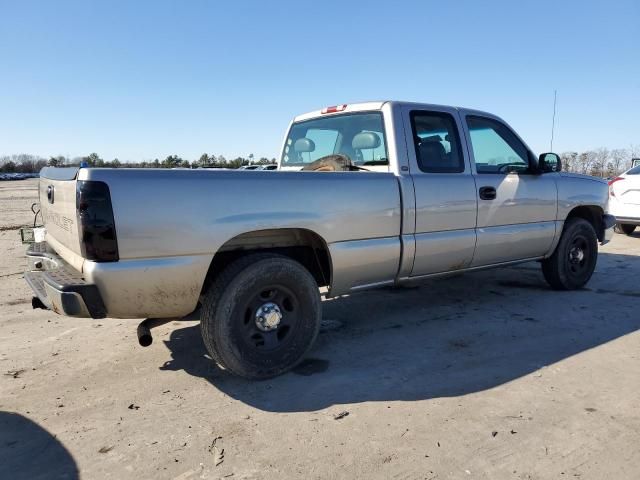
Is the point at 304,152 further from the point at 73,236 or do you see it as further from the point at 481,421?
the point at 481,421

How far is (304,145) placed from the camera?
511 cm

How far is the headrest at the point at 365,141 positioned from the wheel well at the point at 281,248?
3.79 ft

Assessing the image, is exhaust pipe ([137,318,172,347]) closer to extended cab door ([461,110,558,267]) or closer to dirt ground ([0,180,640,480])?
dirt ground ([0,180,640,480])

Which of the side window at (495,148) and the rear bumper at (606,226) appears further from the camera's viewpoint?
the rear bumper at (606,226)

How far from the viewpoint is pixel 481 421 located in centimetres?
274

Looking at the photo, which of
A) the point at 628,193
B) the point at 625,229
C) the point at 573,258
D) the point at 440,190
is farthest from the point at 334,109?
the point at 625,229

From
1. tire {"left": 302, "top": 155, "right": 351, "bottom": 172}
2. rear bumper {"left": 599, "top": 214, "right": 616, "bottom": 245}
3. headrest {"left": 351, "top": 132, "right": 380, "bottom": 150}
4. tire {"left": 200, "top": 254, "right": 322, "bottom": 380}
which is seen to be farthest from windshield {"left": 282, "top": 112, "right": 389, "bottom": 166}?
rear bumper {"left": 599, "top": 214, "right": 616, "bottom": 245}

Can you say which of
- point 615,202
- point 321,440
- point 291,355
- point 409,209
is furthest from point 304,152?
point 615,202

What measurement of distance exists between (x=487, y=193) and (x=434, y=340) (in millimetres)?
1515

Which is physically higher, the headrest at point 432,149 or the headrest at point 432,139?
the headrest at point 432,139

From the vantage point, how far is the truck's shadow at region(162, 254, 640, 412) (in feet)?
10.4

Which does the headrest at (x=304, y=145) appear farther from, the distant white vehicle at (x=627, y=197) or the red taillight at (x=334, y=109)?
the distant white vehicle at (x=627, y=197)

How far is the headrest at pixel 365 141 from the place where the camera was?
4.24 m

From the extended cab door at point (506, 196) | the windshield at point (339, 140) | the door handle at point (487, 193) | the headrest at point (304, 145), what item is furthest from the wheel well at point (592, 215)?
the headrest at point (304, 145)
